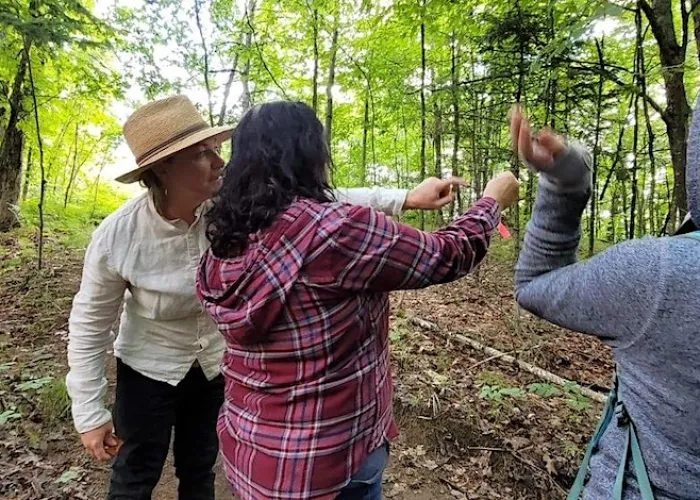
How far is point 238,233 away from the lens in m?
1.41

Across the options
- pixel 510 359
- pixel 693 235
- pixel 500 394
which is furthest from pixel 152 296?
pixel 510 359

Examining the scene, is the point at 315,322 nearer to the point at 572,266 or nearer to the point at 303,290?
the point at 303,290

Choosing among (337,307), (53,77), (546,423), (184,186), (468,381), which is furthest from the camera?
(53,77)

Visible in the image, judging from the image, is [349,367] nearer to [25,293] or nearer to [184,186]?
[184,186]

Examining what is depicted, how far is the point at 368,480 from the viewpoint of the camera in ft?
5.04

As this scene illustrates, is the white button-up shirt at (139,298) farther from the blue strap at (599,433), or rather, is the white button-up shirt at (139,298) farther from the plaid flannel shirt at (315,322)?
the blue strap at (599,433)

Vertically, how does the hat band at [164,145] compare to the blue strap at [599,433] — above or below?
above

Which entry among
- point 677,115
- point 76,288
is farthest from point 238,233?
point 76,288

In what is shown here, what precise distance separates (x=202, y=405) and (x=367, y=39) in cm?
737

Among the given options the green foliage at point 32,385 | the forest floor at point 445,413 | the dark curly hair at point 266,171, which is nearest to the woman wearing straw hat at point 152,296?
the dark curly hair at point 266,171

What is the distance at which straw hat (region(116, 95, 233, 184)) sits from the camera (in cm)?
196

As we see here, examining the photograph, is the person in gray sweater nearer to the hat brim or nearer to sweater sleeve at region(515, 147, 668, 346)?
sweater sleeve at region(515, 147, 668, 346)

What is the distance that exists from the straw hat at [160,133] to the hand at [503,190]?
1.13m

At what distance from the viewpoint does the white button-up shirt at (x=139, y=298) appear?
1972 millimetres
